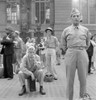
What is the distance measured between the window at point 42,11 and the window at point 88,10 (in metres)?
3.53

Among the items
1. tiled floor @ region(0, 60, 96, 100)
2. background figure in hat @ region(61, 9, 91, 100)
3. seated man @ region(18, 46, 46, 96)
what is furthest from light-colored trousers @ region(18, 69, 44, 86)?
background figure in hat @ region(61, 9, 91, 100)

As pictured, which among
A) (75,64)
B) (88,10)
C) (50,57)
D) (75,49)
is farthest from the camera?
(88,10)

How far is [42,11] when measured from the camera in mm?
32719

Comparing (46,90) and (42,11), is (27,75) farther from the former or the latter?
(42,11)

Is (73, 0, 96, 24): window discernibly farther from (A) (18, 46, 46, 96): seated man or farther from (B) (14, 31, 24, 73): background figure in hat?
(A) (18, 46, 46, 96): seated man

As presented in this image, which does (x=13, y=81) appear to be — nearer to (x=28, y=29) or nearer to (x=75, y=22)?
(x=75, y=22)

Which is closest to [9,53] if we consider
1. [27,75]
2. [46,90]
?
[46,90]

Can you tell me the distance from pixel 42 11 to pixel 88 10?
4986 mm

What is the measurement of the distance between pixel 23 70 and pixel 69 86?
2.02m

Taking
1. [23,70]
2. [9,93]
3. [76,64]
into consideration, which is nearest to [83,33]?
[76,64]

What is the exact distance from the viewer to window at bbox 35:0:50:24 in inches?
1286

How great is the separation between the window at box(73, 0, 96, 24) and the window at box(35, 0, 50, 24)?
11.6 ft

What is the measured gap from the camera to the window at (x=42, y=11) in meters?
32.7

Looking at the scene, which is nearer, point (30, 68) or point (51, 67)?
point (30, 68)
